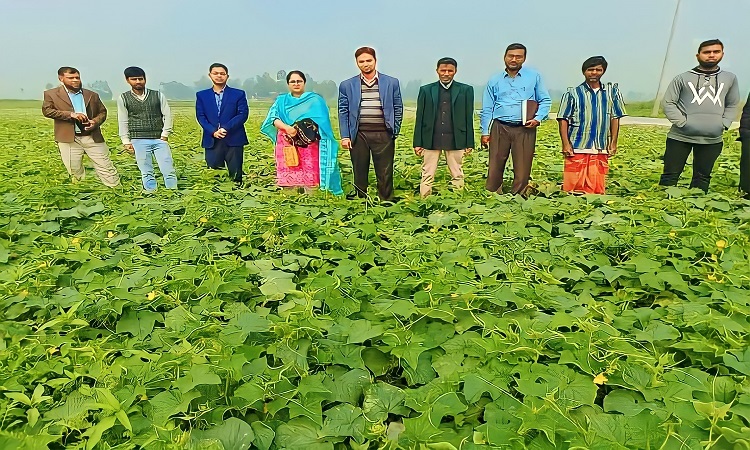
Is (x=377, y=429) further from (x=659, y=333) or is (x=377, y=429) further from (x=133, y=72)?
(x=133, y=72)

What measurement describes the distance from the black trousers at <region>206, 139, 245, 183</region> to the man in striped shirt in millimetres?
2810

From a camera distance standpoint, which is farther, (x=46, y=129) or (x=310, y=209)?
(x=46, y=129)

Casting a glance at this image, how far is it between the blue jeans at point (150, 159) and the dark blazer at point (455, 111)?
226cm

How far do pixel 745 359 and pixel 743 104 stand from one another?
337 centimetres

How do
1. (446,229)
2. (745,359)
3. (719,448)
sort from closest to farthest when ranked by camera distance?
1. (719,448)
2. (745,359)
3. (446,229)

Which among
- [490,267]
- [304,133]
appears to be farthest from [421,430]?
[304,133]

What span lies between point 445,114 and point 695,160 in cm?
199

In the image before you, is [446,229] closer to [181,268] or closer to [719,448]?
[181,268]

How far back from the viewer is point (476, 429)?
4.09ft

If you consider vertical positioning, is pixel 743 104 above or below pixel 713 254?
above

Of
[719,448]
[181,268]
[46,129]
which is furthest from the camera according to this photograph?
[46,129]

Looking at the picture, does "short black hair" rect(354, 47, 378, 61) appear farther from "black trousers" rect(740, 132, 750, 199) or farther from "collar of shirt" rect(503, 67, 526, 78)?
"black trousers" rect(740, 132, 750, 199)

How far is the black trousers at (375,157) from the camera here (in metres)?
4.16

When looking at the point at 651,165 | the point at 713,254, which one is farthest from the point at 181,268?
the point at 651,165
